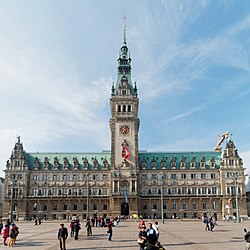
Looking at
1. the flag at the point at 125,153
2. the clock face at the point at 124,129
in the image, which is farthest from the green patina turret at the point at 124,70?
the flag at the point at 125,153

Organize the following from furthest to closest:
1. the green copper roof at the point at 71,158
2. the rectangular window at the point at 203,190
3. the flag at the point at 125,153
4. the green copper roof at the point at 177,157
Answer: the green copper roof at the point at 71,158
the green copper roof at the point at 177,157
the rectangular window at the point at 203,190
the flag at the point at 125,153

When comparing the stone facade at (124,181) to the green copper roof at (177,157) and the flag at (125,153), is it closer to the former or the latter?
the flag at (125,153)

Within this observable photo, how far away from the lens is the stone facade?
112 meters

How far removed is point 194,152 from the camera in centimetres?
12606

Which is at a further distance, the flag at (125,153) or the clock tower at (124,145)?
the flag at (125,153)

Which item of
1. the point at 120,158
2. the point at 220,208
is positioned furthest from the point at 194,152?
the point at 120,158

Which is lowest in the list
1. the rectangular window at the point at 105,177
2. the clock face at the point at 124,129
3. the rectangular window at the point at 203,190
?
the rectangular window at the point at 203,190

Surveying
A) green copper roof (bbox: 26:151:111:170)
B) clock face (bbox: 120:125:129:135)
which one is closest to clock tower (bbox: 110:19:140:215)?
clock face (bbox: 120:125:129:135)

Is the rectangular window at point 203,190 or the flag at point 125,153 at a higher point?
the flag at point 125,153

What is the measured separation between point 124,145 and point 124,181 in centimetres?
1291

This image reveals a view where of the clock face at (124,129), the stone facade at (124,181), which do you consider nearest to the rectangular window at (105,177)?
the stone facade at (124,181)

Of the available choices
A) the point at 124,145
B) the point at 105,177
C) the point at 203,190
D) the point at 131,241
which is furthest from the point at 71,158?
the point at 131,241

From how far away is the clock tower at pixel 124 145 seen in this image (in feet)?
357

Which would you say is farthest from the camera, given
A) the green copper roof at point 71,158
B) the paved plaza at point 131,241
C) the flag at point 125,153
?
the green copper roof at point 71,158
